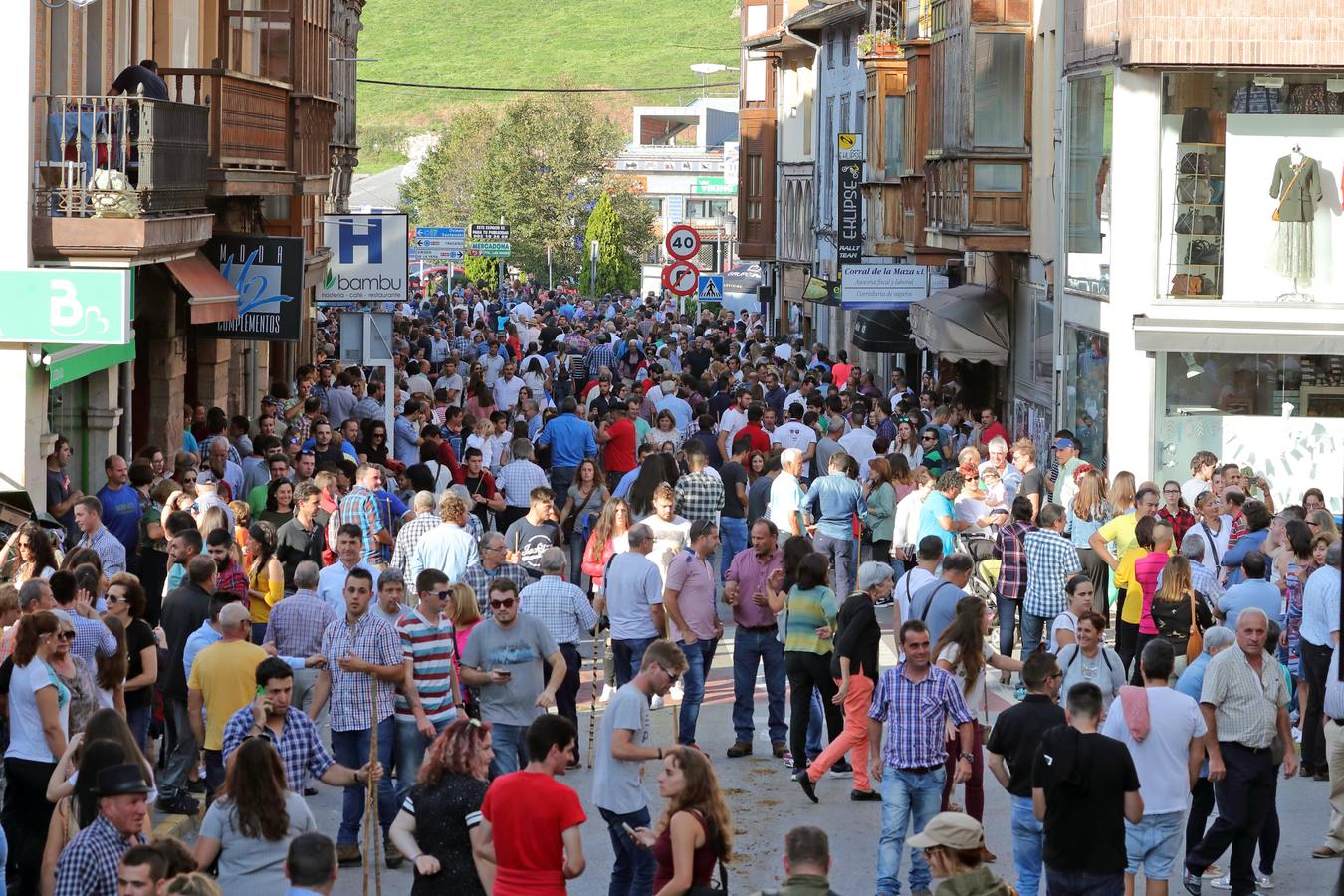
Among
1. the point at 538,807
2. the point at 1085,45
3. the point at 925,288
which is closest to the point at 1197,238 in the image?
the point at 1085,45

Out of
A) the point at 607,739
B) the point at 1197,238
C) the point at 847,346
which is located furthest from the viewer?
the point at 847,346

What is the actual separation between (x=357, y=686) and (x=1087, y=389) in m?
14.9

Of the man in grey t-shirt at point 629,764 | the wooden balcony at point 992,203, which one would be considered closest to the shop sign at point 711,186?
the wooden balcony at point 992,203

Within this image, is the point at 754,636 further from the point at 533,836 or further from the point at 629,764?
the point at 533,836

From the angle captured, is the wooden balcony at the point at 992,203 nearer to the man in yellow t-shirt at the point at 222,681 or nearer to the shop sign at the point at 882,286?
the shop sign at the point at 882,286

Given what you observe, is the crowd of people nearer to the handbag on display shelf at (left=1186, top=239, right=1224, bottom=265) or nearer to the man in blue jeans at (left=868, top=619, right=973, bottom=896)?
the man in blue jeans at (left=868, top=619, right=973, bottom=896)

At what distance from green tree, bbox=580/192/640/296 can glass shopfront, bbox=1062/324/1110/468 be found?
201 feet

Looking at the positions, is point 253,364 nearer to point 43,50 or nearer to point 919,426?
point 919,426

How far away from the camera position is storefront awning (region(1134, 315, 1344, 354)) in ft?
71.7

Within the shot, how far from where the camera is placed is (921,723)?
10367 mm

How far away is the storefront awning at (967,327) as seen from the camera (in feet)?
96.6

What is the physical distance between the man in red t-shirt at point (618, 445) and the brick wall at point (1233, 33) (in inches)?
263

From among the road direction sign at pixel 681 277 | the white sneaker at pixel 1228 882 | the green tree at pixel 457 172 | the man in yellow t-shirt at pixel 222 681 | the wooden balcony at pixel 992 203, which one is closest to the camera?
the man in yellow t-shirt at pixel 222 681

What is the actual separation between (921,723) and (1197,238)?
13556mm
